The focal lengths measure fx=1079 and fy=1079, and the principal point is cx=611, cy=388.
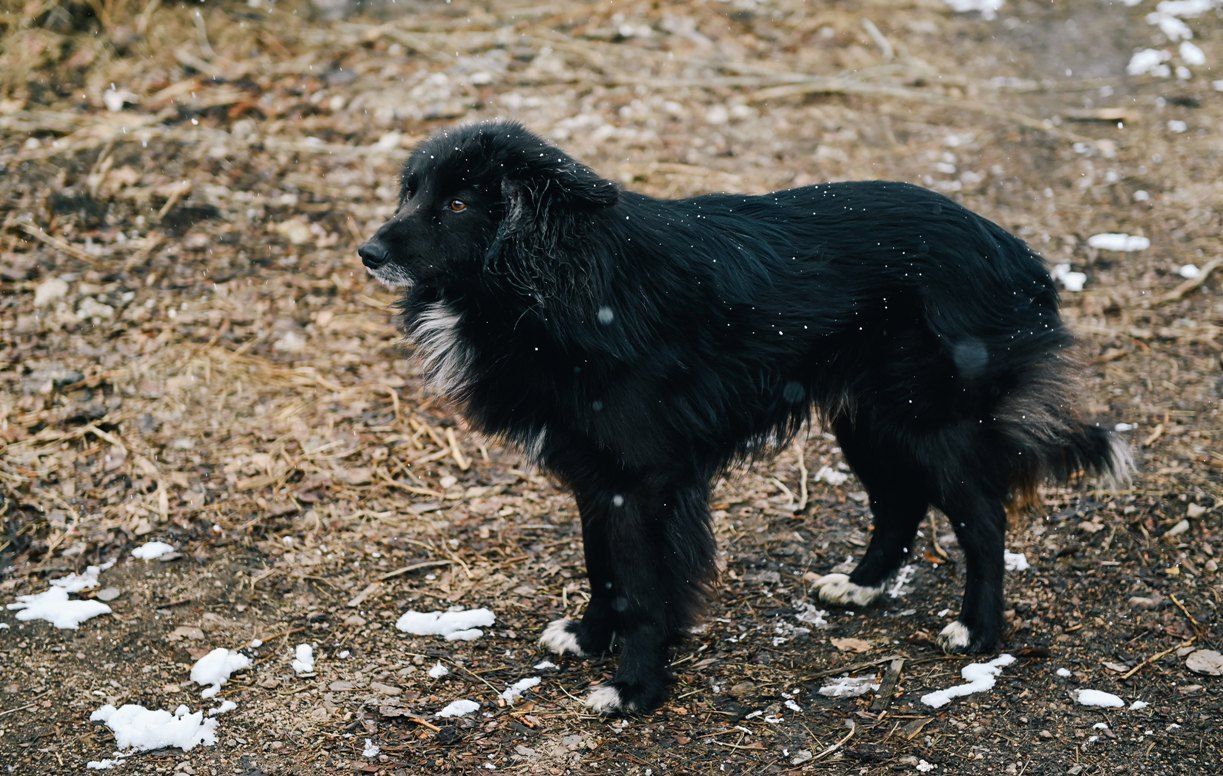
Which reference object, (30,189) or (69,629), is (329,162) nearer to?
(30,189)

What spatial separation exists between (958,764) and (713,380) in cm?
143

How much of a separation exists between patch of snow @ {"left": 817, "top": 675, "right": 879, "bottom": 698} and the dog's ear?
5.93 feet

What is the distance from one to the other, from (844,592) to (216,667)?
2340mm

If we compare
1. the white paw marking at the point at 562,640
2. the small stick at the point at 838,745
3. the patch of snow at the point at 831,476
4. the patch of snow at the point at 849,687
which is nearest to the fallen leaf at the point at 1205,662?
the patch of snow at the point at 849,687

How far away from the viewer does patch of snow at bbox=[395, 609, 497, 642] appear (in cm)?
407

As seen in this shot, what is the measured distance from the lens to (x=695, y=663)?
3.91 metres

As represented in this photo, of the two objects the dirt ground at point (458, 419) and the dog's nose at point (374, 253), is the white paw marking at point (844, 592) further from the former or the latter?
the dog's nose at point (374, 253)

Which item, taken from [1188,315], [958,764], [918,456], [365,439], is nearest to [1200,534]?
[918,456]

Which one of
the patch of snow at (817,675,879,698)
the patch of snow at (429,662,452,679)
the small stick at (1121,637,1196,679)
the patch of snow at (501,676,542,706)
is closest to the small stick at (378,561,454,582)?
the patch of snow at (429,662,452,679)

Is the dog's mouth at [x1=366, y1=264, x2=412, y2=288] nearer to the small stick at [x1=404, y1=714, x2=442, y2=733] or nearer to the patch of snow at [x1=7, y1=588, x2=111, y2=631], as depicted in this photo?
the small stick at [x1=404, y1=714, x2=442, y2=733]

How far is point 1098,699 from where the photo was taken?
354cm

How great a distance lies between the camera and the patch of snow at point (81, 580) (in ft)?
13.8

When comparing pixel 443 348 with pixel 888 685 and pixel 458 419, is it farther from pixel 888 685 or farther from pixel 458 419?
pixel 888 685

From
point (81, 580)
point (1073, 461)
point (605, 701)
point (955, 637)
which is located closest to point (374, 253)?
point (605, 701)
